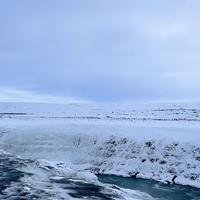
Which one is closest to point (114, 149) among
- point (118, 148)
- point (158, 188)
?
point (118, 148)

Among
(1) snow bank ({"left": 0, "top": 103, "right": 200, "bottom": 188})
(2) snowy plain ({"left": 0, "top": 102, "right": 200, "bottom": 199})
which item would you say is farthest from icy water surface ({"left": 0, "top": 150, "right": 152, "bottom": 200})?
(1) snow bank ({"left": 0, "top": 103, "right": 200, "bottom": 188})

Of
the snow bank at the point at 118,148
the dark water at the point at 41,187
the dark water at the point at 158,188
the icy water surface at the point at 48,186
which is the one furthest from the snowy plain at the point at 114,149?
the dark water at the point at 41,187

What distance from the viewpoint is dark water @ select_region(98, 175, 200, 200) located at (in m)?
23.4

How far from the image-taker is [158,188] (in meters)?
25.4

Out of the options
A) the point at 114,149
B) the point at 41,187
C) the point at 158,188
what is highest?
the point at 114,149

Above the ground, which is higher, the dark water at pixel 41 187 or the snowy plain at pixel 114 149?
the snowy plain at pixel 114 149

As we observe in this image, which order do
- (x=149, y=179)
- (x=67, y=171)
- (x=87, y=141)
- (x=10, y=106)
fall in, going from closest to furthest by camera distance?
1. (x=67, y=171)
2. (x=149, y=179)
3. (x=87, y=141)
4. (x=10, y=106)

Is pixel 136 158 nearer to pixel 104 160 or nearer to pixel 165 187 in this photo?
pixel 104 160

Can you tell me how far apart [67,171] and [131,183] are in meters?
4.03

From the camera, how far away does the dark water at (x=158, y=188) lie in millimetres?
23375

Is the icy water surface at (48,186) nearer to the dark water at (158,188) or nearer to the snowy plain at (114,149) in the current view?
the snowy plain at (114,149)

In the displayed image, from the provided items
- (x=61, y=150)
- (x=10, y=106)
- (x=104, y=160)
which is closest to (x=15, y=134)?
(x=61, y=150)

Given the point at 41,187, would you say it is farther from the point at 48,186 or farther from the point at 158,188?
the point at 158,188

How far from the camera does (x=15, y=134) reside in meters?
39.9
